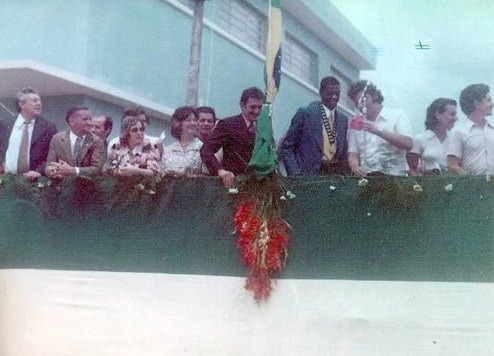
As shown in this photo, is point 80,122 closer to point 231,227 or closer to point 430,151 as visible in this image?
point 231,227

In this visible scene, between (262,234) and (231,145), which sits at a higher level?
(231,145)

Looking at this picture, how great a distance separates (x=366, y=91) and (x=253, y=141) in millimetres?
757

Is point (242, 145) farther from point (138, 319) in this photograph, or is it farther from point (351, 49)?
point (138, 319)

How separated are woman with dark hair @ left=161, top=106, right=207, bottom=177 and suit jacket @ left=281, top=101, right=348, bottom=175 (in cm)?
56

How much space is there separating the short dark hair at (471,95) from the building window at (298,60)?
1016 mm

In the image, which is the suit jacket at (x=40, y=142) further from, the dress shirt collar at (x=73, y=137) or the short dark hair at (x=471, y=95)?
the short dark hair at (x=471, y=95)

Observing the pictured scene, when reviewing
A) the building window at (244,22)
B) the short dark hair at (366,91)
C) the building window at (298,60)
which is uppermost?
the building window at (244,22)

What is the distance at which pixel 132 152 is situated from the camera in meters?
5.01

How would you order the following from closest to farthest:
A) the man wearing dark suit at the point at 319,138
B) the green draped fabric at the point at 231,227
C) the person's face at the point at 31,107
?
the green draped fabric at the point at 231,227
the man wearing dark suit at the point at 319,138
the person's face at the point at 31,107

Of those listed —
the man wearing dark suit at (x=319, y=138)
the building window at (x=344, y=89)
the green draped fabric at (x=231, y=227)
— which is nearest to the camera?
the green draped fabric at (x=231, y=227)

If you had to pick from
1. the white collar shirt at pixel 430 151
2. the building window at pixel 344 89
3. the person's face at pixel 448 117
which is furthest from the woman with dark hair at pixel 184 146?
the person's face at pixel 448 117

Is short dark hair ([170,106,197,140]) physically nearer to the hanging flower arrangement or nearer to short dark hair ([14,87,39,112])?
the hanging flower arrangement

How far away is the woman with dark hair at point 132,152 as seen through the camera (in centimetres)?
495

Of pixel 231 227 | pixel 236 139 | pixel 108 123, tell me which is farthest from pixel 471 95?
pixel 108 123
